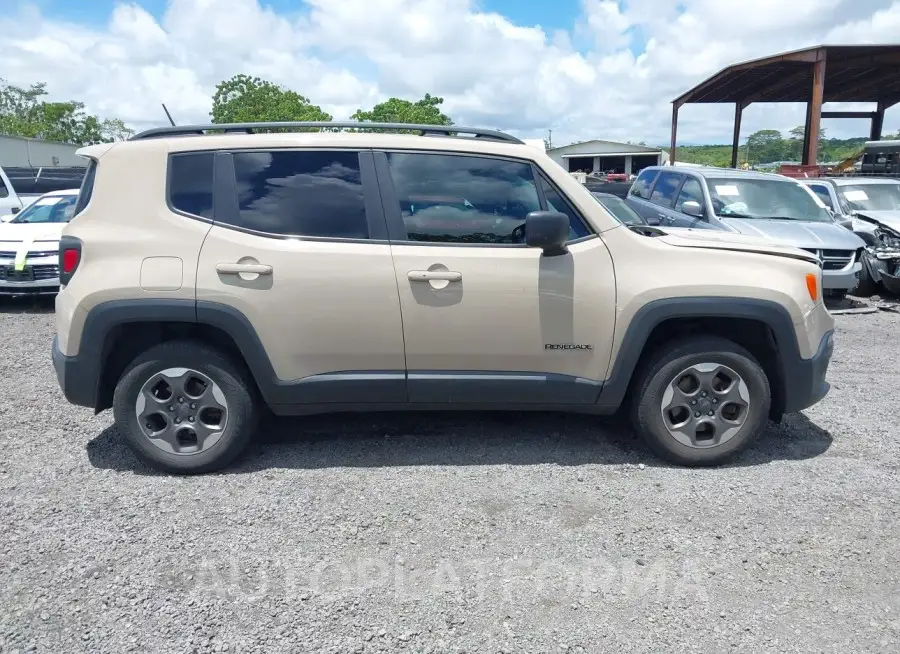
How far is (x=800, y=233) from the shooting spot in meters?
8.53

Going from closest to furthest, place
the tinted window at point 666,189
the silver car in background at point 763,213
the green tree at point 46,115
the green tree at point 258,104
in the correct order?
the silver car in background at point 763,213 → the tinted window at point 666,189 → the green tree at point 258,104 → the green tree at point 46,115

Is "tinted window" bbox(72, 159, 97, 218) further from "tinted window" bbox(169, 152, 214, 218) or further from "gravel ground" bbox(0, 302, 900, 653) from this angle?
"gravel ground" bbox(0, 302, 900, 653)

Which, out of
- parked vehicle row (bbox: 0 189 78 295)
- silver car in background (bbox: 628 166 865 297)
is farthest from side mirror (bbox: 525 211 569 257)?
parked vehicle row (bbox: 0 189 78 295)

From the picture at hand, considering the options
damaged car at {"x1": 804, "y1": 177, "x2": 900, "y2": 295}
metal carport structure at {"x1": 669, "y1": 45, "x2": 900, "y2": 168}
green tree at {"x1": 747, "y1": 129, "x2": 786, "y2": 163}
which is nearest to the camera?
damaged car at {"x1": 804, "y1": 177, "x2": 900, "y2": 295}

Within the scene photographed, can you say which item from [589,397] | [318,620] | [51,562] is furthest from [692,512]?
[51,562]

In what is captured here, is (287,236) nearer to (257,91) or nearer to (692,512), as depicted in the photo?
(692,512)

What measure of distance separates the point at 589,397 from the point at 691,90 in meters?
29.5

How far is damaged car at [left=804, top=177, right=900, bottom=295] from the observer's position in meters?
9.52

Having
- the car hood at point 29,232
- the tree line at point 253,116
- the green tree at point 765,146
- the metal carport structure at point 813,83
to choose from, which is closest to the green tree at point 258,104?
the tree line at point 253,116

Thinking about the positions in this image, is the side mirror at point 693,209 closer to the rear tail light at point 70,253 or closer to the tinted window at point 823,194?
the tinted window at point 823,194

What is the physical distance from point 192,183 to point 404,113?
37.9 metres

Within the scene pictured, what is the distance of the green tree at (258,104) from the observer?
124 feet

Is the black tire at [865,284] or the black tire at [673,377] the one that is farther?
the black tire at [865,284]

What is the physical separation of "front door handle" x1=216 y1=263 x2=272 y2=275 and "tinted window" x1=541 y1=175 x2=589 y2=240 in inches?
60.3
